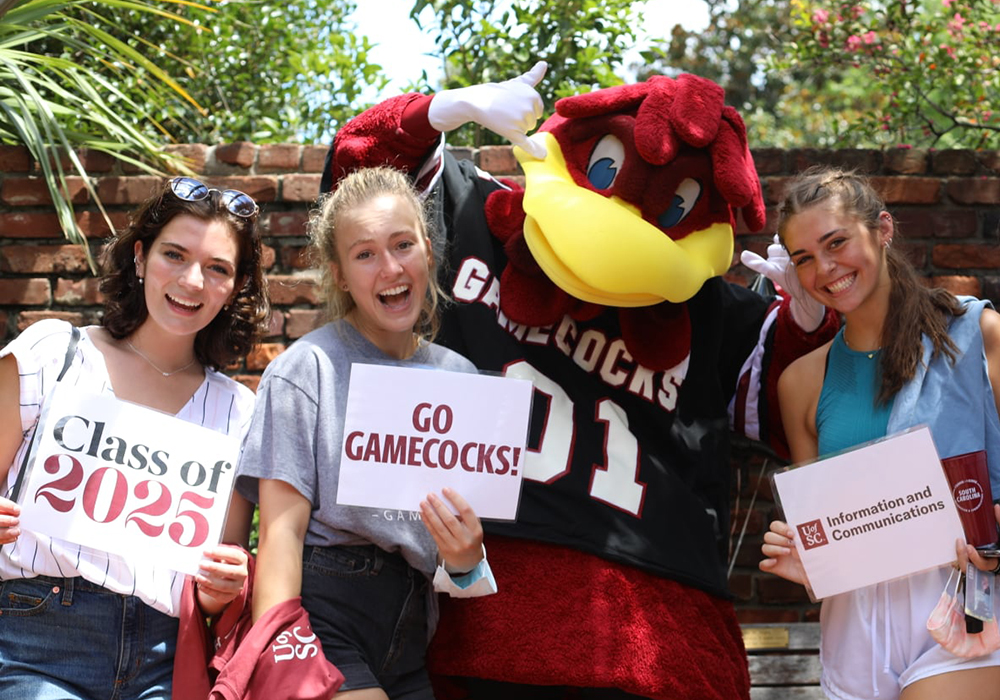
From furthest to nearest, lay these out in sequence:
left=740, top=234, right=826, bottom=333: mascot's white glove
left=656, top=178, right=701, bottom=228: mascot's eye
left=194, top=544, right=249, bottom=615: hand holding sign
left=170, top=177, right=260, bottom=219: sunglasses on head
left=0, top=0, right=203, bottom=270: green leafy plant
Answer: left=0, top=0, right=203, bottom=270: green leafy plant < left=740, top=234, right=826, bottom=333: mascot's white glove < left=656, top=178, right=701, bottom=228: mascot's eye < left=170, top=177, right=260, bottom=219: sunglasses on head < left=194, top=544, right=249, bottom=615: hand holding sign

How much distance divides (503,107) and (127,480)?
114 cm

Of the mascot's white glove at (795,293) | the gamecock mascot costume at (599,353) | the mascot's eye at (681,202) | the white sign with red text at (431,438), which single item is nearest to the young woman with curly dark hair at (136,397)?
the white sign with red text at (431,438)

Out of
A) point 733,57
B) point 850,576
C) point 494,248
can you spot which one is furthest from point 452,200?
point 733,57

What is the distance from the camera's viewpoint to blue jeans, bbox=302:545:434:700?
6.73 feet

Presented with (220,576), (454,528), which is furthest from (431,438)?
(220,576)

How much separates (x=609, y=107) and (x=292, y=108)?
2582 mm

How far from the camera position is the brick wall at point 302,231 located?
3.12 m

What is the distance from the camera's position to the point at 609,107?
94.7 inches

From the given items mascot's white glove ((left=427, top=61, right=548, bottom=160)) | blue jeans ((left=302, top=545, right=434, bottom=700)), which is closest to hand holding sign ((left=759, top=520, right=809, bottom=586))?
blue jeans ((left=302, top=545, right=434, bottom=700))

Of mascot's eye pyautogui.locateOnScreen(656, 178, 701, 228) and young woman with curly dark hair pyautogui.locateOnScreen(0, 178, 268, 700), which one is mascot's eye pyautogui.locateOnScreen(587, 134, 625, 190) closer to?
mascot's eye pyautogui.locateOnScreen(656, 178, 701, 228)

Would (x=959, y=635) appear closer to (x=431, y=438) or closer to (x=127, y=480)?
(x=431, y=438)

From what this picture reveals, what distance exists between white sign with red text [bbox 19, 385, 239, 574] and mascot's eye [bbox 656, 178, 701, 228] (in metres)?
1.11

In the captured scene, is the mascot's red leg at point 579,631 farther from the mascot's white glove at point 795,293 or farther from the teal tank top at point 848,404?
the mascot's white glove at point 795,293

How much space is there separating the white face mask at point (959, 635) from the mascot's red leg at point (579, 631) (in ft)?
1.60
